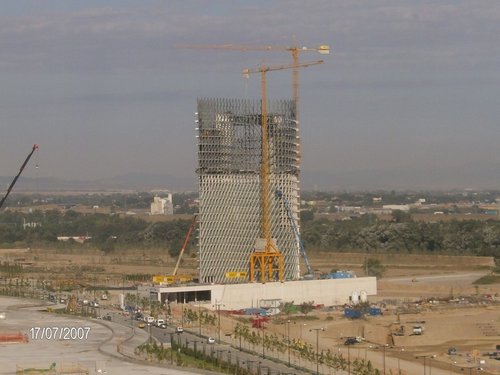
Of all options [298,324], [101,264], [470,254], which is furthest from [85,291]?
[470,254]

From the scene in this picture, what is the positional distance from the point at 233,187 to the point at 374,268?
36.9m

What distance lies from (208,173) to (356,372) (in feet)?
148

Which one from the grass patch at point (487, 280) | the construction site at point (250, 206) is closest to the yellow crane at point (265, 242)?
the construction site at point (250, 206)

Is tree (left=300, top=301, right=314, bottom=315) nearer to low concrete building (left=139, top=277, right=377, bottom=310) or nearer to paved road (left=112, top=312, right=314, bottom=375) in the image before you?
low concrete building (left=139, top=277, right=377, bottom=310)

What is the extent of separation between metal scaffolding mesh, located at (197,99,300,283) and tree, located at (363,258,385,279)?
28684 millimetres

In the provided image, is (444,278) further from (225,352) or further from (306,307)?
(225,352)

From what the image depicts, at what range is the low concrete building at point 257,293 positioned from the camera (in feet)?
373

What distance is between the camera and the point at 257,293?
11606cm

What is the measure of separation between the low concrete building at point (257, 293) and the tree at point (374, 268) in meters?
27.3

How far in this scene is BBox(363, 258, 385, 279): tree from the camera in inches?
5901

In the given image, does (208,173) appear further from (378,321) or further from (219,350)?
(219,350)

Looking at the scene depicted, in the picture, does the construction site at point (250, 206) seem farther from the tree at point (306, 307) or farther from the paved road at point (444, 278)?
the paved road at point (444, 278)

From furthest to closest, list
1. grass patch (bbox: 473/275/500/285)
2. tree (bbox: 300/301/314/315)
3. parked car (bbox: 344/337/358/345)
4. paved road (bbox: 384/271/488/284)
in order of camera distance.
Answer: paved road (bbox: 384/271/488/284) → grass patch (bbox: 473/275/500/285) → tree (bbox: 300/301/314/315) → parked car (bbox: 344/337/358/345)

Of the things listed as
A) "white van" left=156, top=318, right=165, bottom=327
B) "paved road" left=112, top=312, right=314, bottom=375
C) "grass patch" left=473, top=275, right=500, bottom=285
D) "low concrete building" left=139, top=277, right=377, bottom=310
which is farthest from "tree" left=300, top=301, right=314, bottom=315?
"grass patch" left=473, top=275, right=500, bottom=285
